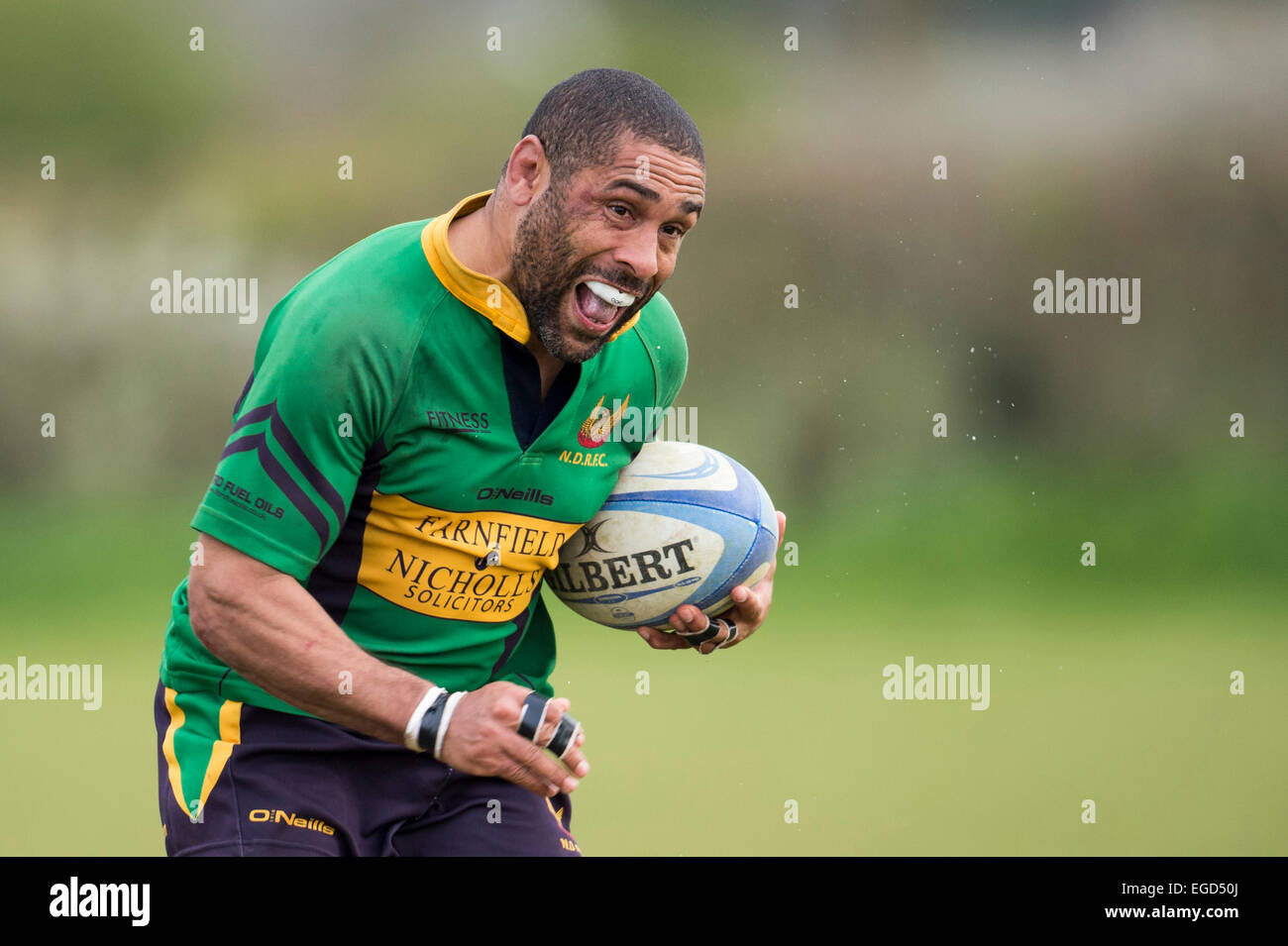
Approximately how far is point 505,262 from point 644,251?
284mm

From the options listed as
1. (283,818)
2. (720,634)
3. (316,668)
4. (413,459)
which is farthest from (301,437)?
(720,634)

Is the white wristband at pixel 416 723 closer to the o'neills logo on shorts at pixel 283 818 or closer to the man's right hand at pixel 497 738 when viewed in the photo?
the man's right hand at pixel 497 738

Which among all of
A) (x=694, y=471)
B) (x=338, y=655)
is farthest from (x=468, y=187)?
(x=338, y=655)

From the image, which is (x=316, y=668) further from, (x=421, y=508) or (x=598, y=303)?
Answer: (x=598, y=303)

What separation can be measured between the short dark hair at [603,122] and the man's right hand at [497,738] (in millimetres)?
966

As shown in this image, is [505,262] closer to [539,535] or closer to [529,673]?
[539,535]

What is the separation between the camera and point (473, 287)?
2664 millimetres

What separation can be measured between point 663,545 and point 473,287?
30.1 inches

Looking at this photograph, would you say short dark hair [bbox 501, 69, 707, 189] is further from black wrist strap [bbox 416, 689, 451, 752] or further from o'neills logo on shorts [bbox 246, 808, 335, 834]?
o'neills logo on shorts [bbox 246, 808, 335, 834]

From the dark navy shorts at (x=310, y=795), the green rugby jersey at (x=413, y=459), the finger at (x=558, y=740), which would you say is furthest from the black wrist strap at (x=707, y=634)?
the finger at (x=558, y=740)

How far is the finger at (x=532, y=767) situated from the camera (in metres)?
2.42

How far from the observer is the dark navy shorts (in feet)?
8.77

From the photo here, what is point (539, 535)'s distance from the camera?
287 centimetres

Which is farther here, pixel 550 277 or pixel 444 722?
pixel 550 277
